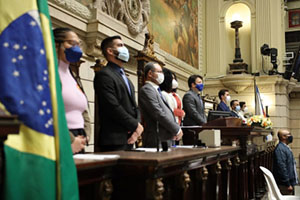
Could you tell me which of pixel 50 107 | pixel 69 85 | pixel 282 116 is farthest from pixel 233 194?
pixel 282 116

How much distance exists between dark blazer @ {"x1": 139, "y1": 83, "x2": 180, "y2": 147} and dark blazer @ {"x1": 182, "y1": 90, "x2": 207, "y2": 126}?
151cm

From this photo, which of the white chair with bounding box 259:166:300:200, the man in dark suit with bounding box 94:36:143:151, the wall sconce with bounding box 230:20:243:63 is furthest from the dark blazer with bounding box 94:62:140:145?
the wall sconce with bounding box 230:20:243:63

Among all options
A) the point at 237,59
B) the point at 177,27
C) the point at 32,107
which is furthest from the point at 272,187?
the point at 237,59

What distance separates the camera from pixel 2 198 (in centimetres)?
156

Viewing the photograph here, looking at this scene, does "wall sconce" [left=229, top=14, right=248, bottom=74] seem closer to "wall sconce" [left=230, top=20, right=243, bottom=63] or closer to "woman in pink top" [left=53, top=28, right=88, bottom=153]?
"wall sconce" [left=230, top=20, right=243, bottom=63]

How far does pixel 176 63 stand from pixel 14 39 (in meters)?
8.73

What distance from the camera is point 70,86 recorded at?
2592 mm

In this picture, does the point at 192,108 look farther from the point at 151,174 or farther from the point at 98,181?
the point at 98,181

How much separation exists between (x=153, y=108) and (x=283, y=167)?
4012 millimetres

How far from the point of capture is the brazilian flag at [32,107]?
5.28 feet

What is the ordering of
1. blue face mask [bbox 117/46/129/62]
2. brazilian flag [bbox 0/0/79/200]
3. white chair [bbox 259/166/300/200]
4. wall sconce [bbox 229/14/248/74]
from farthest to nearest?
wall sconce [bbox 229/14/248/74] < white chair [bbox 259/166/300/200] < blue face mask [bbox 117/46/129/62] < brazilian flag [bbox 0/0/79/200]

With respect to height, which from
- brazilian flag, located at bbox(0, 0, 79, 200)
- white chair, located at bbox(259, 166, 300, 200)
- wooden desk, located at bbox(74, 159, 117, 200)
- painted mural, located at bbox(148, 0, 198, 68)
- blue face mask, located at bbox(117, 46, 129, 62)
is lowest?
white chair, located at bbox(259, 166, 300, 200)

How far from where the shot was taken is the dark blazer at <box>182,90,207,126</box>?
5.49 meters

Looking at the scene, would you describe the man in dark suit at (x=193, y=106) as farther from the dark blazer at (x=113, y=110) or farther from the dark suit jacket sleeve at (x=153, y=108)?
the dark blazer at (x=113, y=110)
